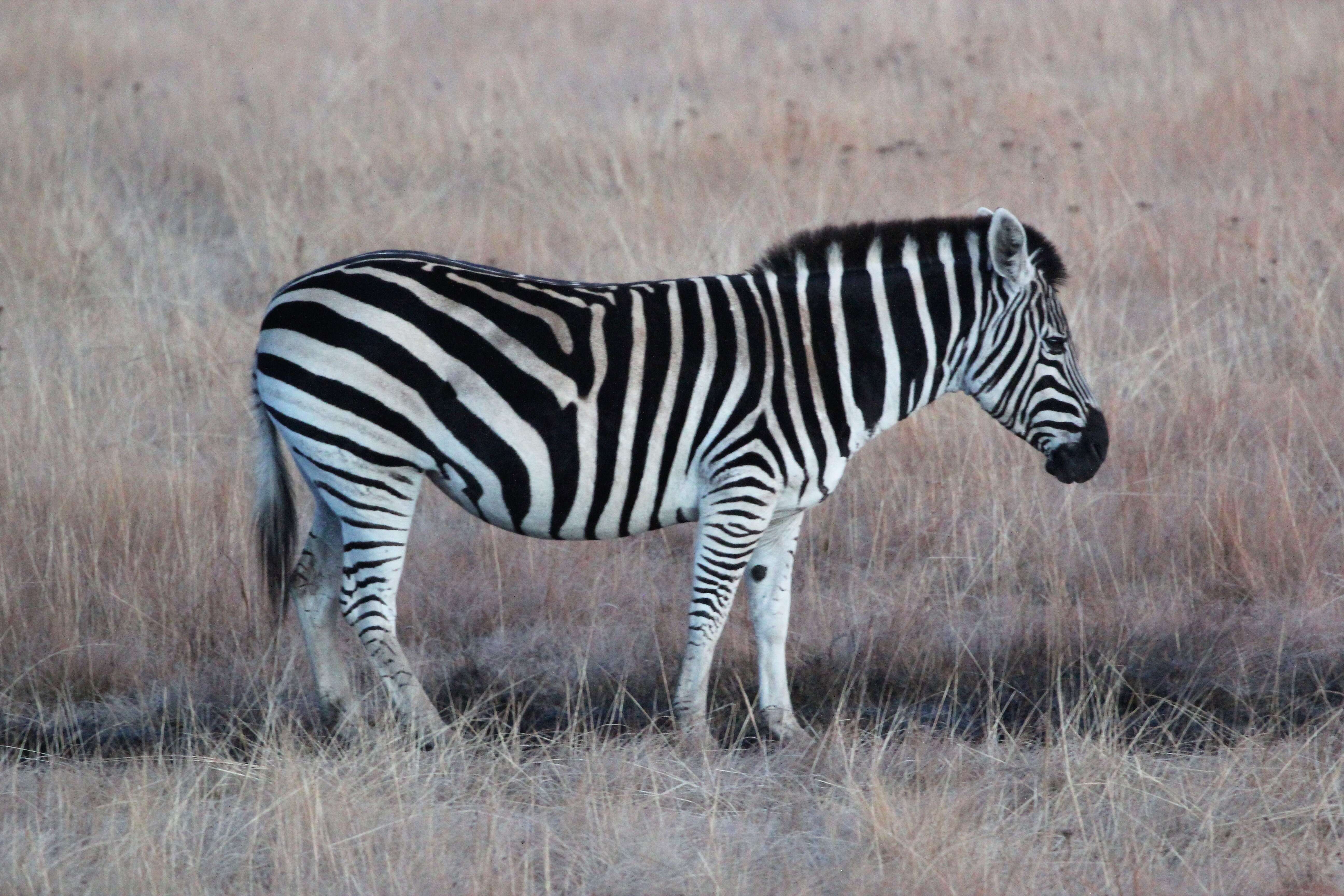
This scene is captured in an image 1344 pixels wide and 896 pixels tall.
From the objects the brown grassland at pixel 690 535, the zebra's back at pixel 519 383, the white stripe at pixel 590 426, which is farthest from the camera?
the white stripe at pixel 590 426

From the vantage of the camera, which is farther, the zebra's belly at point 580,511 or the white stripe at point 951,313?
the white stripe at point 951,313

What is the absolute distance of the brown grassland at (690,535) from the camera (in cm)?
393

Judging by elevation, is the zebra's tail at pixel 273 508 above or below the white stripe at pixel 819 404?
below

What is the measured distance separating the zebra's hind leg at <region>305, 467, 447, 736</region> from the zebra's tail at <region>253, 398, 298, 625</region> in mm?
165

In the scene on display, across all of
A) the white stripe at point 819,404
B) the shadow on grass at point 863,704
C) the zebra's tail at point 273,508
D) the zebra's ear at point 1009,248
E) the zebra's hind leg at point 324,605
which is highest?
the zebra's ear at point 1009,248

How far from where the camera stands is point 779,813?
416 centimetres

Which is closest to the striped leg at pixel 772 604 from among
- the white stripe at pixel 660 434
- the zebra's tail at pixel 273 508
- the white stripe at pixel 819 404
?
the white stripe at pixel 819 404

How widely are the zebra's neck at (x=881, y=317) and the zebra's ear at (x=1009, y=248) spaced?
0.09 metres

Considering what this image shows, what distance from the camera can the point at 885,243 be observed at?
4.76m

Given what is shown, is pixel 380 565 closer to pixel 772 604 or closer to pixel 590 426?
pixel 590 426

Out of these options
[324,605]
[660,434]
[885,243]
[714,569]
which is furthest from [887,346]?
[324,605]

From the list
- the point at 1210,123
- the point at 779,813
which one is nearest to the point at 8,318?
the point at 779,813

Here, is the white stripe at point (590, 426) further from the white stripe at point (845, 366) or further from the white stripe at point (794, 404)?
the white stripe at point (845, 366)

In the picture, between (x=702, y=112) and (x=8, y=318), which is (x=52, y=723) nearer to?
(x=8, y=318)
